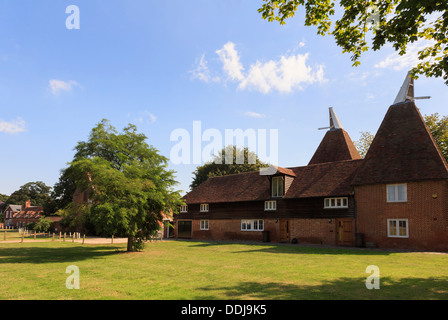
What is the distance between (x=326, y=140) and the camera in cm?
3928

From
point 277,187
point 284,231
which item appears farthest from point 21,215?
point 284,231

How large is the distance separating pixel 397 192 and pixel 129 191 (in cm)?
2042

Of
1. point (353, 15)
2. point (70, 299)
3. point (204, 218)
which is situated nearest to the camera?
point (70, 299)

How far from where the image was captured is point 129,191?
18.0 metres

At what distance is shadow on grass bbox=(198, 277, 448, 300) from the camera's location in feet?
25.0

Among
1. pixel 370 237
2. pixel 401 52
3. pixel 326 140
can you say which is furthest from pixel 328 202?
pixel 401 52

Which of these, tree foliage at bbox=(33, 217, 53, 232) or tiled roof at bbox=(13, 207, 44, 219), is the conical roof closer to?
tree foliage at bbox=(33, 217, 53, 232)

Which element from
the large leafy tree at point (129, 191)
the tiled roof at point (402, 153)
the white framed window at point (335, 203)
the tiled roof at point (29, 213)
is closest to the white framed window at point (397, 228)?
the tiled roof at point (402, 153)

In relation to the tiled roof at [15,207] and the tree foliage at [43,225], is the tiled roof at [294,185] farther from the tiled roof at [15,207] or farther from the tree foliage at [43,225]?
the tiled roof at [15,207]

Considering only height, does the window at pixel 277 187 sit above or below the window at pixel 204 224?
above

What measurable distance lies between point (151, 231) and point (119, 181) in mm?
4714

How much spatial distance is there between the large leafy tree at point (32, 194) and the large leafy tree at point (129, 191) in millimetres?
100207

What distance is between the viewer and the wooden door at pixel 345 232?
81.8 ft

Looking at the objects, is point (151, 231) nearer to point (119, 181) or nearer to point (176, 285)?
point (119, 181)
